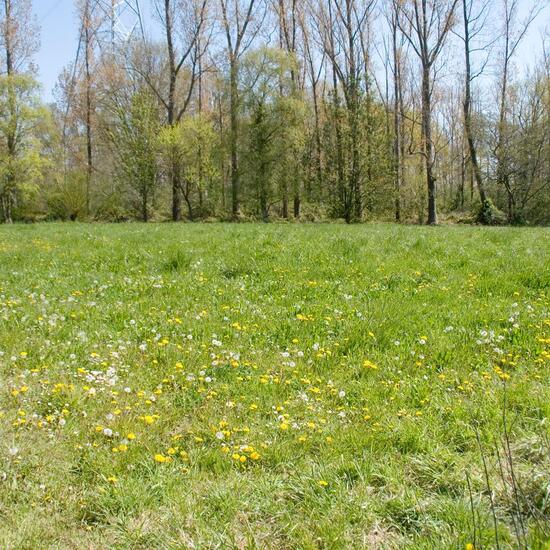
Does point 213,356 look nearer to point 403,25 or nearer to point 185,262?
point 185,262

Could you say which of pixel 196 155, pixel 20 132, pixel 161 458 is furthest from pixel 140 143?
pixel 161 458

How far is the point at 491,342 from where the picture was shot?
5.11 meters

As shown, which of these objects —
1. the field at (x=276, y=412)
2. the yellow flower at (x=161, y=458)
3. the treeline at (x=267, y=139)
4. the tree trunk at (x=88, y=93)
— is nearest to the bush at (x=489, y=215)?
the treeline at (x=267, y=139)

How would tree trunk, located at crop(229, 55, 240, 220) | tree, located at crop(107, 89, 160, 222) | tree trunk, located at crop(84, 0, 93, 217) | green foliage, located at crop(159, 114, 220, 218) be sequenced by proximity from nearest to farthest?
tree, located at crop(107, 89, 160, 222), tree trunk, located at crop(229, 55, 240, 220), green foliage, located at crop(159, 114, 220, 218), tree trunk, located at crop(84, 0, 93, 217)

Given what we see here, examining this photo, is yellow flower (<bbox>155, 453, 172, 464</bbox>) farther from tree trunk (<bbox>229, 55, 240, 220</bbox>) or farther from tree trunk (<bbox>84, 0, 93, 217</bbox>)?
tree trunk (<bbox>84, 0, 93, 217</bbox>)

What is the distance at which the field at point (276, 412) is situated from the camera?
99.5 inches

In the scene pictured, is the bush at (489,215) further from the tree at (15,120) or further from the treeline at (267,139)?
the tree at (15,120)

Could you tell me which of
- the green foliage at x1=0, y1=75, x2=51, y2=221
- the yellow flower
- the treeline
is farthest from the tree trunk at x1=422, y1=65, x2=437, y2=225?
the yellow flower

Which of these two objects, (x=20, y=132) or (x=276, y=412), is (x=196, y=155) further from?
(x=276, y=412)

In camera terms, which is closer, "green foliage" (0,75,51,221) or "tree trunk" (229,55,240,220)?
"green foliage" (0,75,51,221)

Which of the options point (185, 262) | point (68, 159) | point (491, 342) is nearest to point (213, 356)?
point (491, 342)

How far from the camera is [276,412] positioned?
12.4 feet

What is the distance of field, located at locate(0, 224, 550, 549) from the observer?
2527 millimetres

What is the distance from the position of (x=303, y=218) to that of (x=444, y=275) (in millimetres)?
24562
